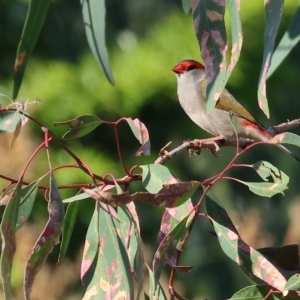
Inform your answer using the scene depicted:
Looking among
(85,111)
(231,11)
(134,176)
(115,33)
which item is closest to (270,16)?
(231,11)

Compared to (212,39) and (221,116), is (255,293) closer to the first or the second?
(212,39)

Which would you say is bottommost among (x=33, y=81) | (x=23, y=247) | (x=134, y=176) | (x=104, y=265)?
(x=23, y=247)

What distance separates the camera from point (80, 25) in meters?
4.07

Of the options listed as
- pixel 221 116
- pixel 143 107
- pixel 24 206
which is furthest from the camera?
pixel 143 107

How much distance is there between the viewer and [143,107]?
3.79 meters

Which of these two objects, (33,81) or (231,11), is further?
(33,81)

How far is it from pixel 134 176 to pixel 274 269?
1.13 ft

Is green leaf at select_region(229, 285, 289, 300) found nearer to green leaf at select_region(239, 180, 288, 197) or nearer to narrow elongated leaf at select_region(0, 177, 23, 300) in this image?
green leaf at select_region(239, 180, 288, 197)

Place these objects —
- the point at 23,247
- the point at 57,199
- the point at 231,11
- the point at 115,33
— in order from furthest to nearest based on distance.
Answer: the point at 115,33, the point at 23,247, the point at 231,11, the point at 57,199

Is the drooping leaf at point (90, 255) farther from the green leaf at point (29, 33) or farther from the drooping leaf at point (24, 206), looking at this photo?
the green leaf at point (29, 33)

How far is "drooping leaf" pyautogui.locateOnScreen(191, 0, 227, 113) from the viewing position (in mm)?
1332

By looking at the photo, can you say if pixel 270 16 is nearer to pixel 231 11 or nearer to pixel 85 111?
pixel 231 11

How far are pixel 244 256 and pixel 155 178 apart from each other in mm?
239

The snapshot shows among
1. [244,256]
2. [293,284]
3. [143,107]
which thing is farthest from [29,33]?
[143,107]
